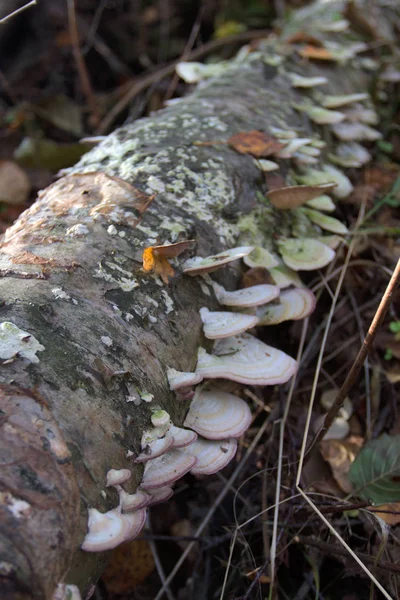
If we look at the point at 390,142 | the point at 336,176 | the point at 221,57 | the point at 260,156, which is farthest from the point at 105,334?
the point at 221,57

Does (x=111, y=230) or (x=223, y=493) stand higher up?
(x=111, y=230)

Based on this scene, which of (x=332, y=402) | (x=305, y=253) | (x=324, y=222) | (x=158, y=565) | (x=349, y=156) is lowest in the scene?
(x=332, y=402)

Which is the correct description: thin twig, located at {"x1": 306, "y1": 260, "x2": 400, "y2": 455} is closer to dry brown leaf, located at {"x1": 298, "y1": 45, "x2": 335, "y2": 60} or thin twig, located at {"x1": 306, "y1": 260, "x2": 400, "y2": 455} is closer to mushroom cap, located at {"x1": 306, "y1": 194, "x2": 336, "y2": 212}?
mushroom cap, located at {"x1": 306, "y1": 194, "x2": 336, "y2": 212}

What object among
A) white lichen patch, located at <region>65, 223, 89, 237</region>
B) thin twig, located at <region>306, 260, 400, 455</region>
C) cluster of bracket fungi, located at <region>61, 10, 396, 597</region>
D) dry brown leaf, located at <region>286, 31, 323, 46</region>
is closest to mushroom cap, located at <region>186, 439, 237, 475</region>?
cluster of bracket fungi, located at <region>61, 10, 396, 597</region>

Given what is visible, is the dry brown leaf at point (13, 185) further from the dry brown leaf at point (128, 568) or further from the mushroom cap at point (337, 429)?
the mushroom cap at point (337, 429)

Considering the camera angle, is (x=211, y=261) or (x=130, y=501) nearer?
(x=130, y=501)

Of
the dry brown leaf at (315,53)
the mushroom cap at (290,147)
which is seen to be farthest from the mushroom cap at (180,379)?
the dry brown leaf at (315,53)

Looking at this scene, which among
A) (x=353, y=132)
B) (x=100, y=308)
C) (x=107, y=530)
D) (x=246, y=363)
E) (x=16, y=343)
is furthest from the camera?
(x=353, y=132)

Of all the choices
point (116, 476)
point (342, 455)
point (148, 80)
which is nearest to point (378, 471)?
point (342, 455)

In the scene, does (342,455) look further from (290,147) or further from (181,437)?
(290,147)
